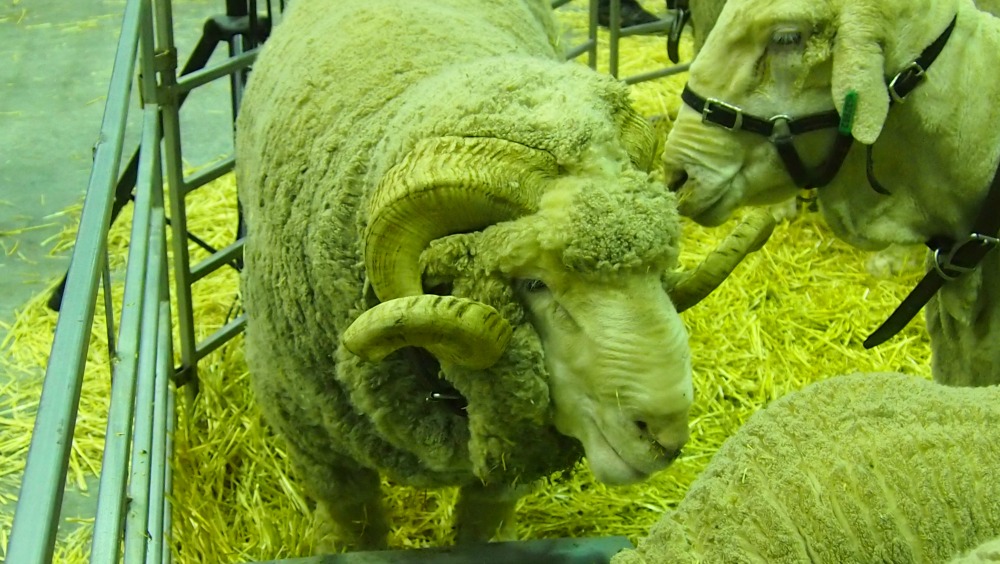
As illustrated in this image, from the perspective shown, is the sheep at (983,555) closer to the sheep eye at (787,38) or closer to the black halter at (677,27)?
the sheep eye at (787,38)

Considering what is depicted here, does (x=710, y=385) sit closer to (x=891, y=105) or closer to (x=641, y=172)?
(x=891, y=105)

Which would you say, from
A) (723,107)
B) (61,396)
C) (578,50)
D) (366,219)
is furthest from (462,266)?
(578,50)

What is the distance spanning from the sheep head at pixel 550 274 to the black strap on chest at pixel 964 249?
0.97 m

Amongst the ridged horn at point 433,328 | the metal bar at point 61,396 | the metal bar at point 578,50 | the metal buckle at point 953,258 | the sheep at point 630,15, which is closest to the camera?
the metal bar at point 61,396

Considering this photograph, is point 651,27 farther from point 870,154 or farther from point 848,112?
point 848,112

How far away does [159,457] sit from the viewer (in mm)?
2254

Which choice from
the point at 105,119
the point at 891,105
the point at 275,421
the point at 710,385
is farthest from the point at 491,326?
the point at 710,385

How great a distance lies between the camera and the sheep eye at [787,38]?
237cm

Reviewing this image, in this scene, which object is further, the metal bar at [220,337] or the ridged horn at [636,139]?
the metal bar at [220,337]

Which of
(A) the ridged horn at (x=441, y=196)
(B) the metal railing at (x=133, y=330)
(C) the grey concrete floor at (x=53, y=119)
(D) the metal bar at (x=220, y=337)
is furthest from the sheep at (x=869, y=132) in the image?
(C) the grey concrete floor at (x=53, y=119)

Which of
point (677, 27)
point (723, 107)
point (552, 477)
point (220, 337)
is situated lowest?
point (552, 477)

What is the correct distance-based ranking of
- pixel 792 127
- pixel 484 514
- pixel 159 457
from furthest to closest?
pixel 484 514, pixel 792 127, pixel 159 457

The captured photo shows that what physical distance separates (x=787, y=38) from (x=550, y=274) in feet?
3.23

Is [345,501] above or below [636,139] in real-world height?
below
